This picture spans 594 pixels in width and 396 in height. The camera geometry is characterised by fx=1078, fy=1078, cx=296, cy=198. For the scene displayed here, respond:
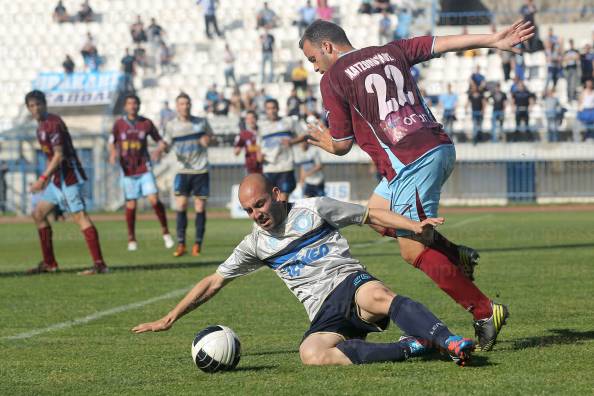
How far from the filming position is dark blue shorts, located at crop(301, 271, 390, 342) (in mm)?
6242

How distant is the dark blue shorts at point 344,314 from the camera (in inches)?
246

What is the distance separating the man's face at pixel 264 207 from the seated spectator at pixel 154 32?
31.3 meters

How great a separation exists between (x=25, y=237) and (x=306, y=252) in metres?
16.2

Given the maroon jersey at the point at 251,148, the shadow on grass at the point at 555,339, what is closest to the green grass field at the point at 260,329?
the shadow on grass at the point at 555,339

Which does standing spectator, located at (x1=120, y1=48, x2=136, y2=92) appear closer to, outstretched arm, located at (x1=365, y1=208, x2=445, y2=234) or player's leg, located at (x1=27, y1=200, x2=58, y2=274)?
player's leg, located at (x1=27, y1=200, x2=58, y2=274)

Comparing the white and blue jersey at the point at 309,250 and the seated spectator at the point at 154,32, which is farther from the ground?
the seated spectator at the point at 154,32

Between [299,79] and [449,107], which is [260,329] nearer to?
[449,107]

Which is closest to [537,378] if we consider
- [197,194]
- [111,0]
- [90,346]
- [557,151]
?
[90,346]

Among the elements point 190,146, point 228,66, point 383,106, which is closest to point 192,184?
point 190,146

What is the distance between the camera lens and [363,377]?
220 inches

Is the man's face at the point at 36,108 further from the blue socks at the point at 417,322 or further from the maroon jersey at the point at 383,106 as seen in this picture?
the blue socks at the point at 417,322

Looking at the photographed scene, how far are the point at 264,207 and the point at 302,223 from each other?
29 cm

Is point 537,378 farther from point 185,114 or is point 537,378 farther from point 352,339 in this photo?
point 185,114

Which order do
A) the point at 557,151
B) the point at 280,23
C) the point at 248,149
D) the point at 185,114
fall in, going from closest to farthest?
1. the point at 185,114
2. the point at 248,149
3. the point at 557,151
4. the point at 280,23
